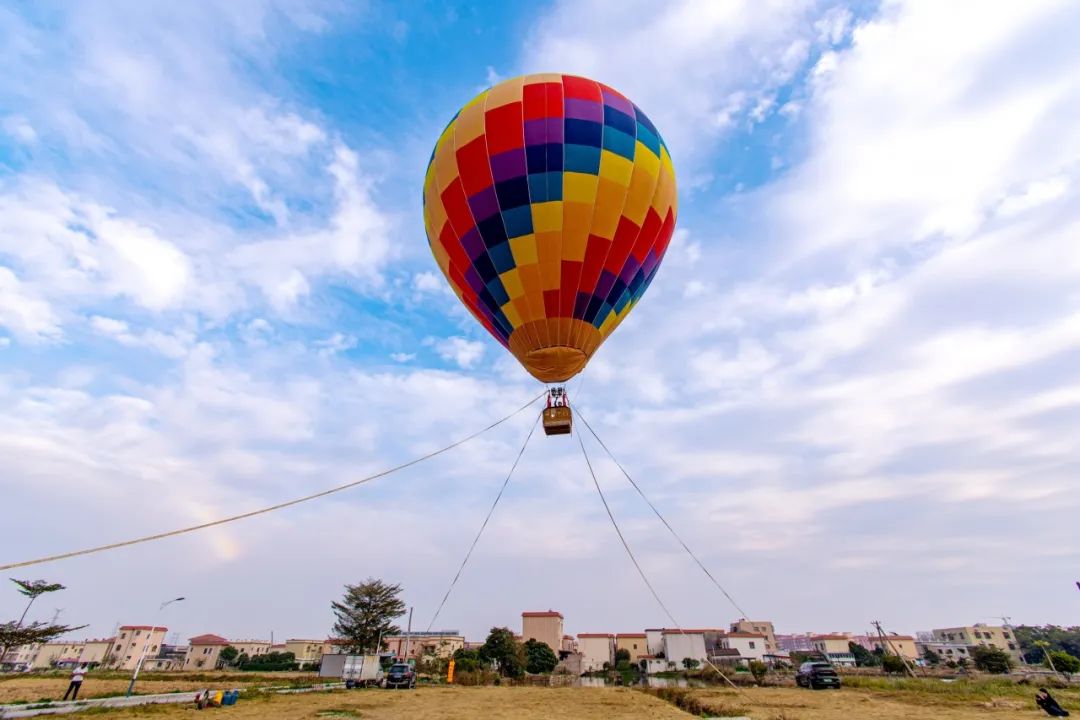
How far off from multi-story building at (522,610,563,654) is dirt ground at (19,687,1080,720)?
5840cm

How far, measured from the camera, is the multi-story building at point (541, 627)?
7181cm

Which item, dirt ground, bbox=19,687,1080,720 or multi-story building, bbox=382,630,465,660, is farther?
multi-story building, bbox=382,630,465,660

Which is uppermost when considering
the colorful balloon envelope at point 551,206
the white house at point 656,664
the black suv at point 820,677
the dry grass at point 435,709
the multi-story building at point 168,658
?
the colorful balloon envelope at point 551,206

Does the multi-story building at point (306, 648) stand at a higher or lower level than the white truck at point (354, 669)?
higher

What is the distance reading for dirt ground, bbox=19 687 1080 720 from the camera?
1359 centimetres

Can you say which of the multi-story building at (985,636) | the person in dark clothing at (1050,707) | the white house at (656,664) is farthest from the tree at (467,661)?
the multi-story building at (985,636)

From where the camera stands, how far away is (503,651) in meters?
47.1

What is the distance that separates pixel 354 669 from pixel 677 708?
2012 cm

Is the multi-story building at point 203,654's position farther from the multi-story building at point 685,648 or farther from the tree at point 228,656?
the multi-story building at point 685,648

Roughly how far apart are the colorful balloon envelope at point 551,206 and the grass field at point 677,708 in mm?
10613

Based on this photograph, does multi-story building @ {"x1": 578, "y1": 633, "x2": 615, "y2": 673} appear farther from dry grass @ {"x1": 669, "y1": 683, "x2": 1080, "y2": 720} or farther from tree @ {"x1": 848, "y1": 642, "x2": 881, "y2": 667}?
dry grass @ {"x1": 669, "y1": 683, "x2": 1080, "y2": 720}

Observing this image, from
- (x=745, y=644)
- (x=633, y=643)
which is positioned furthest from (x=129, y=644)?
(x=745, y=644)

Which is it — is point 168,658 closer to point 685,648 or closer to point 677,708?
point 685,648

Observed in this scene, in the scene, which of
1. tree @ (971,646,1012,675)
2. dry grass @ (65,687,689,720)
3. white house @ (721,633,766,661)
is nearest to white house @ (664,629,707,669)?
white house @ (721,633,766,661)
